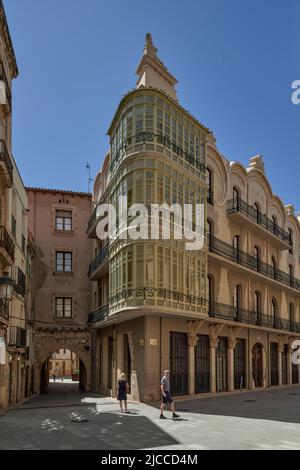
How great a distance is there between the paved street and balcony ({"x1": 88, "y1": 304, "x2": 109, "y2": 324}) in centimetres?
652

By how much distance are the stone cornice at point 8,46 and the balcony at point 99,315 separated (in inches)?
495

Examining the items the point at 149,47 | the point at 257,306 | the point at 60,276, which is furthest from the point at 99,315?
the point at 149,47

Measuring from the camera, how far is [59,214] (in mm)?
34969

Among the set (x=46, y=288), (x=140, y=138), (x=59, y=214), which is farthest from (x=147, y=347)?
(x=59, y=214)

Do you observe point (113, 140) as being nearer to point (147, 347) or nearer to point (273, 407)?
point (147, 347)

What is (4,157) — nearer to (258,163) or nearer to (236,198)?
(236,198)

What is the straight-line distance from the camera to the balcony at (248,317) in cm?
2723

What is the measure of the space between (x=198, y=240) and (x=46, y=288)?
13.2m

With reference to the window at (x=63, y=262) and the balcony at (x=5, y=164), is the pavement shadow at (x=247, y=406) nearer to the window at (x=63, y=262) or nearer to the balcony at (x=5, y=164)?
the balcony at (x=5, y=164)

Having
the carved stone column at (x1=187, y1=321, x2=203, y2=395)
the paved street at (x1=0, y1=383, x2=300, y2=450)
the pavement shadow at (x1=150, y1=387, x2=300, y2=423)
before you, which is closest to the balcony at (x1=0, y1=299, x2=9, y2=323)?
the paved street at (x1=0, y1=383, x2=300, y2=450)

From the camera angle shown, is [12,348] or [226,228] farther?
[226,228]

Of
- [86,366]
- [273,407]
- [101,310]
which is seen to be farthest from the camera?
[86,366]

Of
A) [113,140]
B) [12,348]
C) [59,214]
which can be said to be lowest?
[12,348]

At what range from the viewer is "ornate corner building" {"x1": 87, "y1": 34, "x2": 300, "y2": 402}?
22.2 metres
